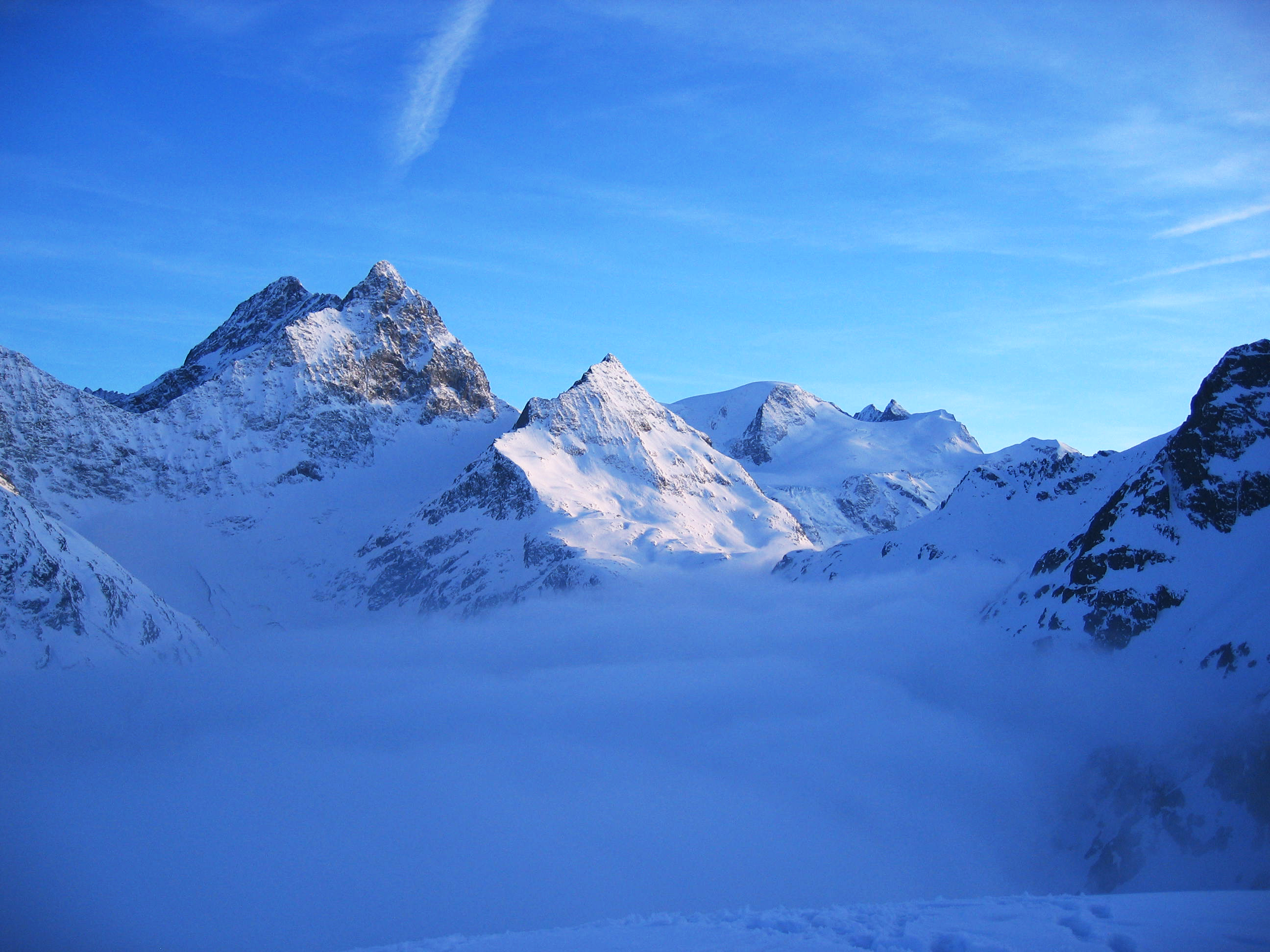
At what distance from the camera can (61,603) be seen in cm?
8950

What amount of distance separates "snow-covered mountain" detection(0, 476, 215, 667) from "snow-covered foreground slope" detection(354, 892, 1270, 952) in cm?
7535

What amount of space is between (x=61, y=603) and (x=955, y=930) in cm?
9349

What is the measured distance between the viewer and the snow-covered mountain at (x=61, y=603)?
282 ft

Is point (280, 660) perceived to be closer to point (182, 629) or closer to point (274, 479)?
point (182, 629)

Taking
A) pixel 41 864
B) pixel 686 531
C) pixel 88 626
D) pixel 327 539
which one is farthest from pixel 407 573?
pixel 41 864

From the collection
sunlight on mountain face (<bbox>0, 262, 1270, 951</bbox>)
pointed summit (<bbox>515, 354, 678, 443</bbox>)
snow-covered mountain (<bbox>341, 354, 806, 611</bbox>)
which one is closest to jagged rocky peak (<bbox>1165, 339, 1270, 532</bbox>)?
sunlight on mountain face (<bbox>0, 262, 1270, 951</bbox>)

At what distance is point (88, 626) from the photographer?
90.9m

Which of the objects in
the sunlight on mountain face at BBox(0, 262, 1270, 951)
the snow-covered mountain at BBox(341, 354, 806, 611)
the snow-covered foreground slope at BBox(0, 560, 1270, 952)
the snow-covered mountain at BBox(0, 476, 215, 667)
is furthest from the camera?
the snow-covered mountain at BBox(341, 354, 806, 611)

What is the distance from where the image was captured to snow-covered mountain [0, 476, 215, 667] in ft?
282

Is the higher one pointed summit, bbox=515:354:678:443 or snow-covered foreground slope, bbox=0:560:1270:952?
pointed summit, bbox=515:354:678:443

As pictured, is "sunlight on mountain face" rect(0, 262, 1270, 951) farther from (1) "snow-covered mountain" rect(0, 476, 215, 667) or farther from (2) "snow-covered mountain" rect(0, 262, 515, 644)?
(2) "snow-covered mountain" rect(0, 262, 515, 644)

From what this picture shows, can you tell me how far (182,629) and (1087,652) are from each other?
97.9 metres

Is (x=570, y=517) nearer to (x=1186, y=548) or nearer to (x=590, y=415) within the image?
(x=590, y=415)

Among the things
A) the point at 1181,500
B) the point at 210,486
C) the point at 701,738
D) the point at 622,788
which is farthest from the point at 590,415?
the point at 1181,500
